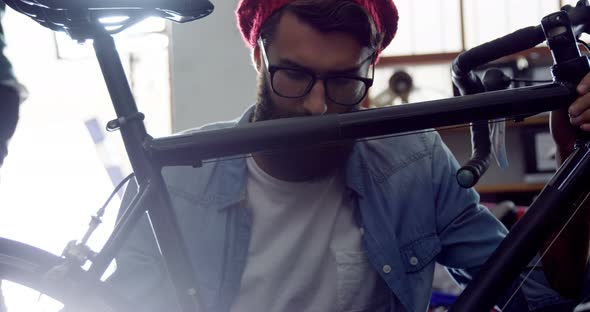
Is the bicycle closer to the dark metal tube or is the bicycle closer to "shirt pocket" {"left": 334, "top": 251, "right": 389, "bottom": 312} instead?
the dark metal tube

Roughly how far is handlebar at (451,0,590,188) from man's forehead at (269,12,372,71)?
0.44 ft

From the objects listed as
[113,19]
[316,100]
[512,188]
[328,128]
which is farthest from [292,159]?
[512,188]

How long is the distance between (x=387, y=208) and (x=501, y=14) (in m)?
1.58

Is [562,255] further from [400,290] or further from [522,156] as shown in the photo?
[522,156]

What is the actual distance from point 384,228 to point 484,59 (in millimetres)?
263

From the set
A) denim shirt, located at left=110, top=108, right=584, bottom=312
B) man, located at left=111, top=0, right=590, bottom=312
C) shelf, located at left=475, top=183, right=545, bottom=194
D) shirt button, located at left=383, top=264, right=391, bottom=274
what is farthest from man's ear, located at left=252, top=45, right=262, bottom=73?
shelf, located at left=475, top=183, right=545, bottom=194

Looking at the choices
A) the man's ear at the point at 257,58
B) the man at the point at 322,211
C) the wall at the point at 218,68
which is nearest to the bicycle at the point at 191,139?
the man at the point at 322,211

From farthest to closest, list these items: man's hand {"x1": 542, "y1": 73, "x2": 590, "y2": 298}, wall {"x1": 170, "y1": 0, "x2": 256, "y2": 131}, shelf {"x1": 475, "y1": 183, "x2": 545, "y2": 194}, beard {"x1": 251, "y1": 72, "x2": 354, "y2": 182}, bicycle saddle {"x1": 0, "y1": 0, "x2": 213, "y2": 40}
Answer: wall {"x1": 170, "y1": 0, "x2": 256, "y2": 131}
shelf {"x1": 475, "y1": 183, "x2": 545, "y2": 194}
beard {"x1": 251, "y1": 72, "x2": 354, "y2": 182}
man's hand {"x1": 542, "y1": 73, "x2": 590, "y2": 298}
bicycle saddle {"x1": 0, "y1": 0, "x2": 213, "y2": 40}

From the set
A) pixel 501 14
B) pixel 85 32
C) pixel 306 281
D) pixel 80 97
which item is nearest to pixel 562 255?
pixel 306 281

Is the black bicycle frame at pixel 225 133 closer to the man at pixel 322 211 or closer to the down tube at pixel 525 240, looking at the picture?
the down tube at pixel 525 240

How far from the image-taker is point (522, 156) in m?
2.04

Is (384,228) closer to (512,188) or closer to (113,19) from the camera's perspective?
(113,19)

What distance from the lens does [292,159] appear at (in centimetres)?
78

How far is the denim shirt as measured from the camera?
2.43 ft
